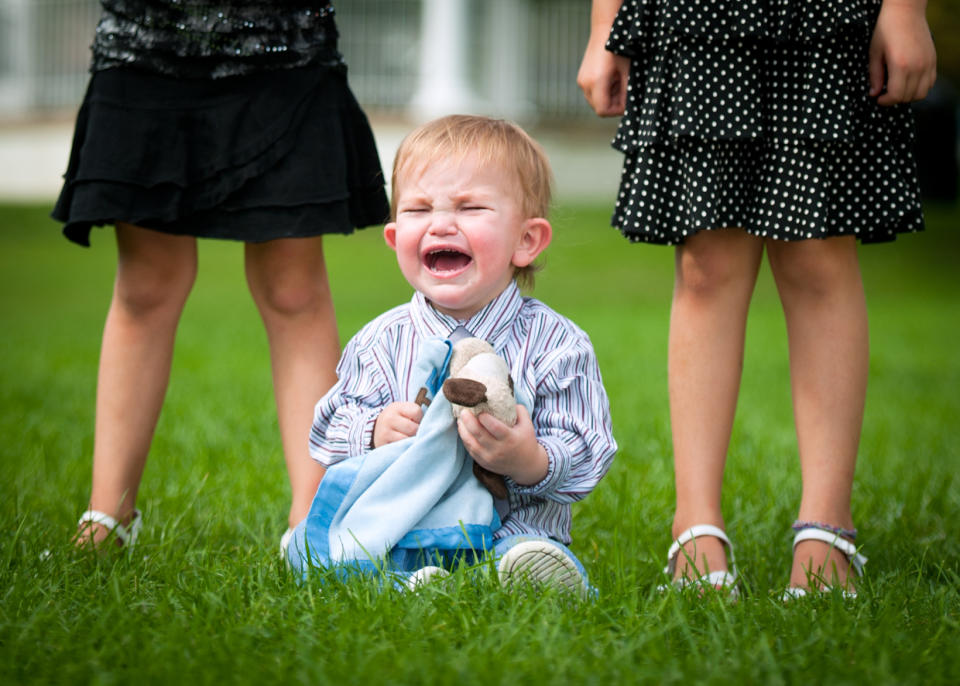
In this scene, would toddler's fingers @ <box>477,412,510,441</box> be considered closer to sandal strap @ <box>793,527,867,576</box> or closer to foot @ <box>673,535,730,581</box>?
foot @ <box>673,535,730,581</box>

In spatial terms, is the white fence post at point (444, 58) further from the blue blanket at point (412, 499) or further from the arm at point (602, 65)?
the blue blanket at point (412, 499)

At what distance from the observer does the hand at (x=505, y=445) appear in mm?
1861

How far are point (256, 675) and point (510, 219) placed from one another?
3.24 ft

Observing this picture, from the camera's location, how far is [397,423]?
78.1 inches

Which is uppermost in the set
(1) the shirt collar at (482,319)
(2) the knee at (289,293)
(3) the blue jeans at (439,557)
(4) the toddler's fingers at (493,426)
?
(1) the shirt collar at (482,319)

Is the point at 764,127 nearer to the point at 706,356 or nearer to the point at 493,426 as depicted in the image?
the point at 706,356

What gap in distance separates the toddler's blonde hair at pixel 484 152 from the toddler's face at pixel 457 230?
0.02 meters

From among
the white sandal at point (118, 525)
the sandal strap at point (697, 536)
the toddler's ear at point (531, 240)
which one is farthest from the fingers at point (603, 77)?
the white sandal at point (118, 525)

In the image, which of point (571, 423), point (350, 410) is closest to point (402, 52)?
point (350, 410)

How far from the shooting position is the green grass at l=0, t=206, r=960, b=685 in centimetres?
159

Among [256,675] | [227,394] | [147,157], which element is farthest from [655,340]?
[256,675]

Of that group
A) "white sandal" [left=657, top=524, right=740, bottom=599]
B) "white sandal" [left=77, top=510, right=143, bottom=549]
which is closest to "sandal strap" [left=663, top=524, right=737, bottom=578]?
"white sandal" [left=657, top=524, right=740, bottom=599]

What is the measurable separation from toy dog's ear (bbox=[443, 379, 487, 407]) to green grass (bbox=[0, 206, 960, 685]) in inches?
12.1

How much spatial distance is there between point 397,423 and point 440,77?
14773mm
